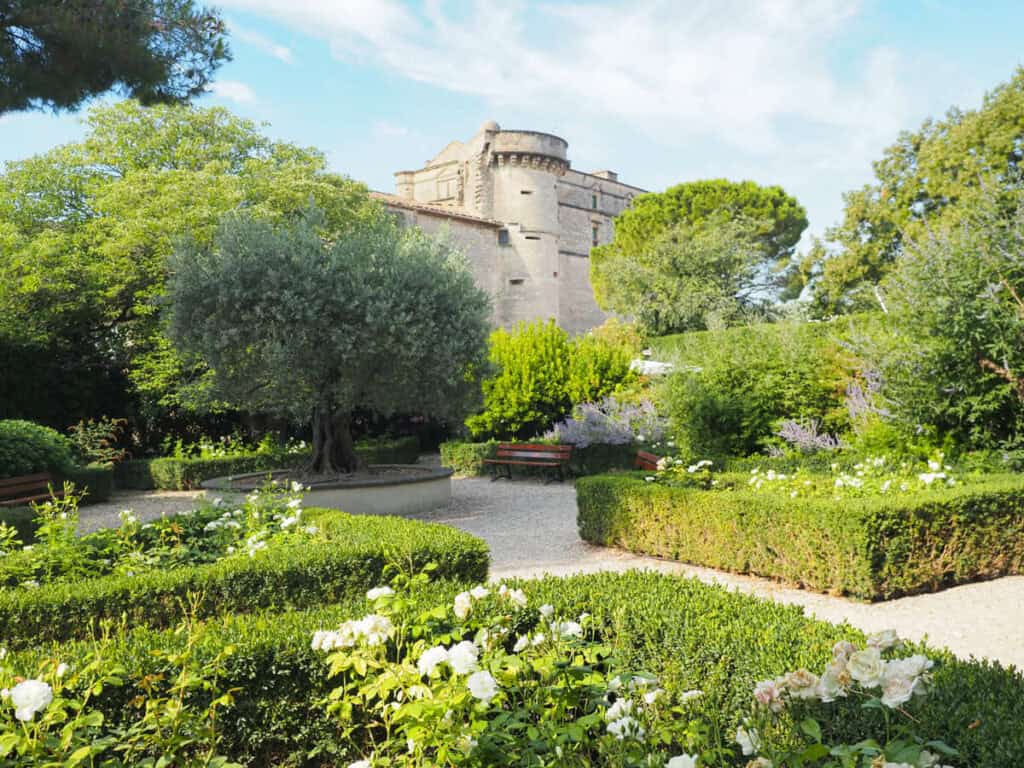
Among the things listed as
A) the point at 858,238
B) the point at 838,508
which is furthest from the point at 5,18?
the point at 858,238

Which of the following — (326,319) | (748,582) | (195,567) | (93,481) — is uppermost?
(326,319)

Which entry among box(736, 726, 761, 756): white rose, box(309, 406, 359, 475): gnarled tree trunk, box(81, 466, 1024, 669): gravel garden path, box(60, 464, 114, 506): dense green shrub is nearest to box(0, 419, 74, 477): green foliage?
box(60, 464, 114, 506): dense green shrub

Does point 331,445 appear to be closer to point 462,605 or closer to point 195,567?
point 195,567

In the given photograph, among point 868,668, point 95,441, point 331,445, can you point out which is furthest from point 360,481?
point 868,668

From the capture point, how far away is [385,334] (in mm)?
10344

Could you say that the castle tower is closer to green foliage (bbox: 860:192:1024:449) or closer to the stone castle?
the stone castle

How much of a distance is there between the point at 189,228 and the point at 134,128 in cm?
492

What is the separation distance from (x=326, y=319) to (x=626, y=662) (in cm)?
792

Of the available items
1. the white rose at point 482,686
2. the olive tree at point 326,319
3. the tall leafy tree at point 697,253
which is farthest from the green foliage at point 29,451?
the tall leafy tree at point 697,253

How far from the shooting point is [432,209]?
30328mm

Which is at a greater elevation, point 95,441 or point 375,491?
point 95,441

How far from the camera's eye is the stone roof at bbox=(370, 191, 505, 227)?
28375 mm

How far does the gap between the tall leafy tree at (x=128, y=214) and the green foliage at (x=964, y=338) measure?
11.8 metres

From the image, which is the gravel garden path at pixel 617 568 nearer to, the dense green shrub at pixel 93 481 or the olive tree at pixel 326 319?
the dense green shrub at pixel 93 481
